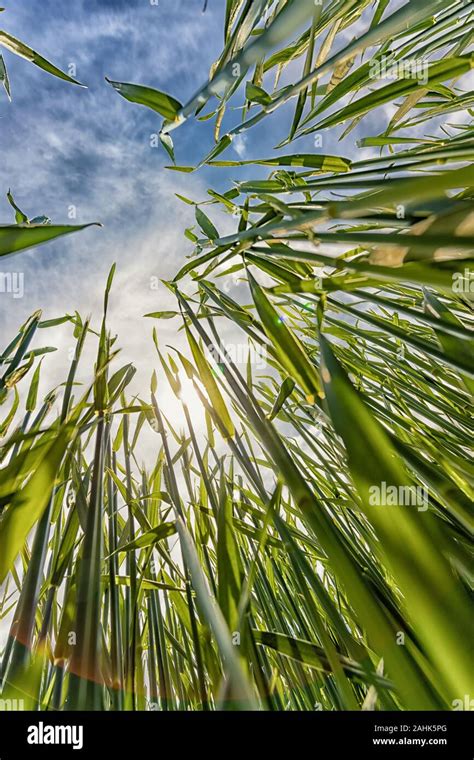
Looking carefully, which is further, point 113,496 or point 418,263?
point 113,496

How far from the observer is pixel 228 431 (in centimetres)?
42

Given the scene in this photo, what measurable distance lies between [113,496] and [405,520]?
394mm

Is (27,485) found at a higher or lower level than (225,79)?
lower

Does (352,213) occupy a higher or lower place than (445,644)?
higher

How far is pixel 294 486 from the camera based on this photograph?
254 mm

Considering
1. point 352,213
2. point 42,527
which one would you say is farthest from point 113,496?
point 352,213
